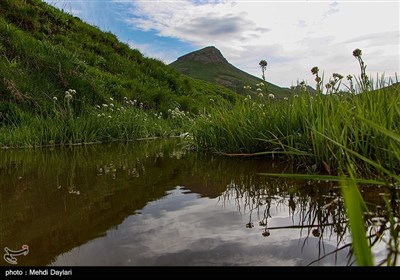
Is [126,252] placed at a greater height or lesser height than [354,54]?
lesser

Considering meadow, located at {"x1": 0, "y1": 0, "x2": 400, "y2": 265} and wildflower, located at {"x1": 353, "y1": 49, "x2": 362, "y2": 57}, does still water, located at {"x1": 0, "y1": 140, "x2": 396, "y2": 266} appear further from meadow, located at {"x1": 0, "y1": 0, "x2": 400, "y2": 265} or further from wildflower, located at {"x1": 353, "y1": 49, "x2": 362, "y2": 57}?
wildflower, located at {"x1": 353, "y1": 49, "x2": 362, "y2": 57}

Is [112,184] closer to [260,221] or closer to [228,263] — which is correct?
[260,221]

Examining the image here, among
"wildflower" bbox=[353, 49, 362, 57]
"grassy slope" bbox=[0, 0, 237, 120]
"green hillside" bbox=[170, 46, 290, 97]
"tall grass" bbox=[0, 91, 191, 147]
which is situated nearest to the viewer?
"wildflower" bbox=[353, 49, 362, 57]

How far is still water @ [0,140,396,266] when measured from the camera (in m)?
1.28

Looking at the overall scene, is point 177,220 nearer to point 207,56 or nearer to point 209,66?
point 209,66

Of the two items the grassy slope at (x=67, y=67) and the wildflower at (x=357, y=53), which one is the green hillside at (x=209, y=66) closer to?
the grassy slope at (x=67, y=67)

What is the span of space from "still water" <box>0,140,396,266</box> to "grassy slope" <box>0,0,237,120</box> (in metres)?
6.27

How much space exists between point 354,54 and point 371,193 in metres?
1.83

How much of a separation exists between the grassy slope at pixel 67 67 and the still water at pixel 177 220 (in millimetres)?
6266

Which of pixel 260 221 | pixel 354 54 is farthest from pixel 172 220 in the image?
pixel 354 54

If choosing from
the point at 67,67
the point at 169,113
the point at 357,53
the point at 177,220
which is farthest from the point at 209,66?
the point at 177,220

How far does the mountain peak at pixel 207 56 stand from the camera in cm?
13062

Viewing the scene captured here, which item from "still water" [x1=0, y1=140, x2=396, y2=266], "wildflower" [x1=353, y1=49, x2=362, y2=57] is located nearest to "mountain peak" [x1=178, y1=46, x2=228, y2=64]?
"wildflower" [x1=353, y1=49, x2=362, y2=57]

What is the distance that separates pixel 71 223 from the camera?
1.72 metres
